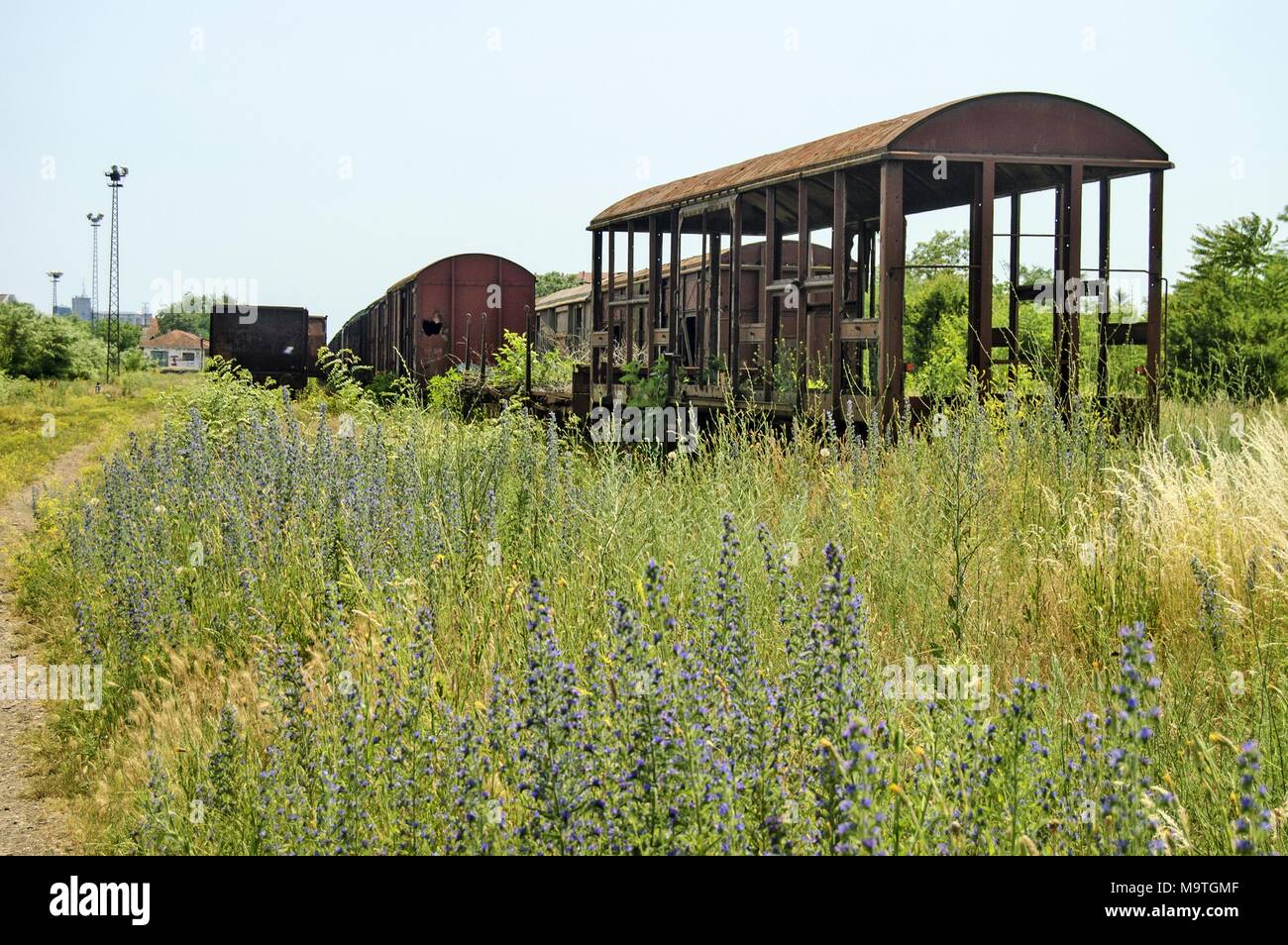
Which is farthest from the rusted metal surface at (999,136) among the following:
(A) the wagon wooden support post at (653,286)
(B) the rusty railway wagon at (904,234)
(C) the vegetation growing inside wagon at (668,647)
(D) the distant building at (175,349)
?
(D) the distant building at (175,349)

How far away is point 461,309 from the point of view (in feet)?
78.1

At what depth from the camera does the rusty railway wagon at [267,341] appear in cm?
2986

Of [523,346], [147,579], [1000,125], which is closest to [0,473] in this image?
[523,346]

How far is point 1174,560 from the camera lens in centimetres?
588

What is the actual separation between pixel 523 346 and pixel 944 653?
16754 mm

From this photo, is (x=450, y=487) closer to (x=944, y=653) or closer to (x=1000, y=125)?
(x=944, y=653)

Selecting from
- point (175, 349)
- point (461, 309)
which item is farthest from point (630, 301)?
point (175, 349)

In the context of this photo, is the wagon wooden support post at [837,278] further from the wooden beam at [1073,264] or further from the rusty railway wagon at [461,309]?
the rusty railway wagon at [461,309]

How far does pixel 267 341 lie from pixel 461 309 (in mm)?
8879

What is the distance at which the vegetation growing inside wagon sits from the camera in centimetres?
271

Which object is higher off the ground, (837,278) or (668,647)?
(837,278)

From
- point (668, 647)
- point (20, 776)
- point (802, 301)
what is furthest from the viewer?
point (802, 301)

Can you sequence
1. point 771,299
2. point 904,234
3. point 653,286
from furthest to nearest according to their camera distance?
point 653,286 < point 771,299 < point 904,234

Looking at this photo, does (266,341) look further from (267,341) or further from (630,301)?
(630,301)
